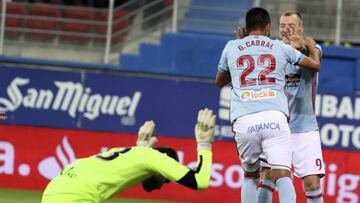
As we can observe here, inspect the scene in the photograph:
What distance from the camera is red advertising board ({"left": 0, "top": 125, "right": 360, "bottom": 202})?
13.5 m

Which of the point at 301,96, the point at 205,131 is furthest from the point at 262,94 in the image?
the point at 205,131

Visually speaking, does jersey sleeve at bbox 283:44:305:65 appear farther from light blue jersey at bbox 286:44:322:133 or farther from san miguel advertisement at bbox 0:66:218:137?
san miguel advertisement at bbox 0:66:218:137

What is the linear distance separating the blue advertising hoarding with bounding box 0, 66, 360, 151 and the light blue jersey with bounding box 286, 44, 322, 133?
494 centimetres

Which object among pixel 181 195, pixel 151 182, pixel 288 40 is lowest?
pixel 181 195

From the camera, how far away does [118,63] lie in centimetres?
1473

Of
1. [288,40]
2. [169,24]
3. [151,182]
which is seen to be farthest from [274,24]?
[151,182]

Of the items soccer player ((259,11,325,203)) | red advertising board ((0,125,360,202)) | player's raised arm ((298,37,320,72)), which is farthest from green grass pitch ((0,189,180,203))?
player's raised arm ((298,37,320,72))

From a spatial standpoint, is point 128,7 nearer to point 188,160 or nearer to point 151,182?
point 188,160

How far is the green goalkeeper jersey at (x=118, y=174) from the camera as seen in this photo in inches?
235

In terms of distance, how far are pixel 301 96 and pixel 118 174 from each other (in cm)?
311

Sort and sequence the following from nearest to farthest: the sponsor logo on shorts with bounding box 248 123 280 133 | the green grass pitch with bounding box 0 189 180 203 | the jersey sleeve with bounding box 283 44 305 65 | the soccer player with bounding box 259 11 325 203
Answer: the sponsor logo on shorts with bounding box 248 123 280 133 → the jersey sleeve with bounding box 283 44 305 65 → the soccer player with bounding box 259 11 325 203 → the green grass pitch with bounding box 0 189 180 203

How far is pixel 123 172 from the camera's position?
19.7 feet

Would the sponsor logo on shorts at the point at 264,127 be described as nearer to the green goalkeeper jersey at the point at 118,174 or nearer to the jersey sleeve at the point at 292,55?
the jersey sleeve at the point at 292,55

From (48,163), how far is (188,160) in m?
2.12
